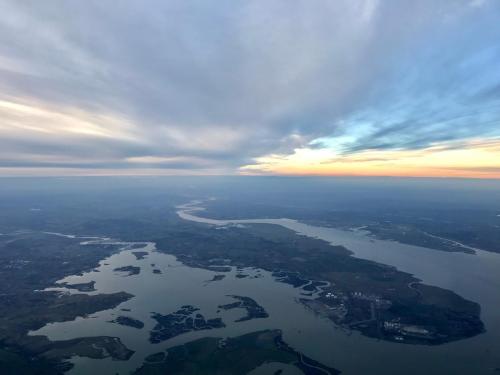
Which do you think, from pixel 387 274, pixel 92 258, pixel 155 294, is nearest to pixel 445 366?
pixel 387 274

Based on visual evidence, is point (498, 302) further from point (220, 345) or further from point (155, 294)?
point (155, 294)

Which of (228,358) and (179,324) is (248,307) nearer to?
(179,324)

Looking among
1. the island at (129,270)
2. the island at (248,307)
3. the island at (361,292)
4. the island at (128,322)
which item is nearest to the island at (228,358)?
the island at (248,307)

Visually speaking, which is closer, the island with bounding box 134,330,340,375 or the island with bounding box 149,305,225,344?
the island with bounding box 134,330,340,375

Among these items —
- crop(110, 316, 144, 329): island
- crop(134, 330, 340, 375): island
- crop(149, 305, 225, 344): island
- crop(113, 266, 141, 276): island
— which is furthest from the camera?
crop(113, 266, 141, 276): island

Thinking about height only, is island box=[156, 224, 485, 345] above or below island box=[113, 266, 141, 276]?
above

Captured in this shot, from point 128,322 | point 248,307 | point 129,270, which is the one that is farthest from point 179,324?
point 129,270

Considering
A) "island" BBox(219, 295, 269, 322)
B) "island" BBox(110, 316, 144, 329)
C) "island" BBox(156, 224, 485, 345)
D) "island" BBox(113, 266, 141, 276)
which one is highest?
"island" BBox(156, 224, 485, 345)

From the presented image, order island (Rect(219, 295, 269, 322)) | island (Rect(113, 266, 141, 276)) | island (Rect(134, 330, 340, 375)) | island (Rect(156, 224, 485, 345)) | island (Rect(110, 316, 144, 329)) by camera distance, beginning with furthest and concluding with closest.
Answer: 1. island (Rect(113, 266, 141, 276))
2. island (Rect(219, 295, 269, 322))
3. island (Rect(110, 316, 144, 329))
4. island (Rect(156, 224, 485, 345))
5. island (Rect(134, 330, 340, 375))

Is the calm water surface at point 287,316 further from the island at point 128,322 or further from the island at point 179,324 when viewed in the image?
the island at point 179,324

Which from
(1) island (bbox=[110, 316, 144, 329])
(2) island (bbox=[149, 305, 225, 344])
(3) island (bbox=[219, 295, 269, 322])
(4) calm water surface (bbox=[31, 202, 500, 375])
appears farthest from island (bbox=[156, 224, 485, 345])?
(1) island (bbox=[110, 316, 144, 329])

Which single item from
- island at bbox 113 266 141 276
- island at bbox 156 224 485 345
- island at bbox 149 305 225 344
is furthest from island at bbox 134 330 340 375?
island at bbox 113 266 141 276

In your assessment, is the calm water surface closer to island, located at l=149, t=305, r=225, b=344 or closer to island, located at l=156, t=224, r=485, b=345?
island, located at l=149, t=305, r=225, b=344
